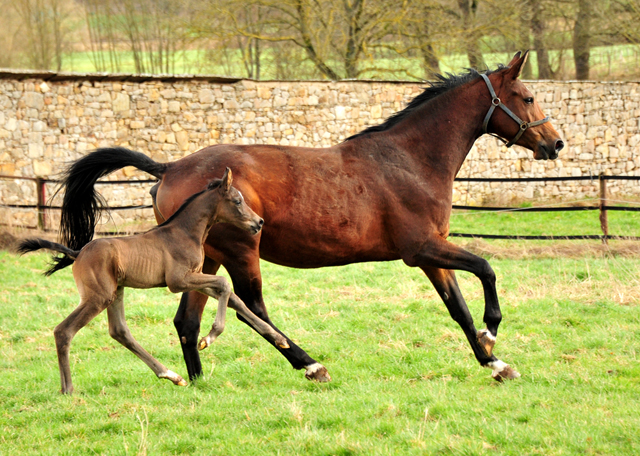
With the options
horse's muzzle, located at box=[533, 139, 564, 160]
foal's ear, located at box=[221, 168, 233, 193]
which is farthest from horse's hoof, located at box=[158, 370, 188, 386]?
horse's muzzle, located at box=[533, 139, 564, 160]

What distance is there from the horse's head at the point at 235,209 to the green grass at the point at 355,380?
1.22 metres

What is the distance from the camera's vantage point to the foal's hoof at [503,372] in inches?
193

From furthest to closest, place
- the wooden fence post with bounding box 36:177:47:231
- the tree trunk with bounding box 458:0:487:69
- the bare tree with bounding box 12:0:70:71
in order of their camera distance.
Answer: the tree trunk with bounding box 458:0:487:69, the bare tree with bounding box 12:0:70:71, the wooden fence post with bounding box 36:177:47:231

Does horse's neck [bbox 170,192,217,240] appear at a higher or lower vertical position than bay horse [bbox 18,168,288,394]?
higher

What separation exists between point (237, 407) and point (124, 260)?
1250 mm

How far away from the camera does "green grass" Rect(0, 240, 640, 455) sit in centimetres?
368

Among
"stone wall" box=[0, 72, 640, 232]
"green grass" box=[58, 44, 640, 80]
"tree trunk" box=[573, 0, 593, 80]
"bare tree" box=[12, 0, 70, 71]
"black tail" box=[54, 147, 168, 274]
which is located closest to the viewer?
"black tail" box=[54, 147, 168, 274]

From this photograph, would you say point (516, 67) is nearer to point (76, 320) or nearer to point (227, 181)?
point (227, 181)

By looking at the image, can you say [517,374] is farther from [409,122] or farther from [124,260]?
[124,260]

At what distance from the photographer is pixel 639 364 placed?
507 cm

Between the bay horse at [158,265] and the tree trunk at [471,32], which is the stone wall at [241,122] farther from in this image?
the bay horse at [158,265]

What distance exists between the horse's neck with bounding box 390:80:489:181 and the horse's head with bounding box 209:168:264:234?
1.60 m

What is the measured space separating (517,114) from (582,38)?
716 inches

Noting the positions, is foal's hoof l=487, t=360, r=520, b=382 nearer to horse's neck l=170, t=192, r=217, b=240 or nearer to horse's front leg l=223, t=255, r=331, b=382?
horse's front leg l=223, t=255, r=331, b=382
